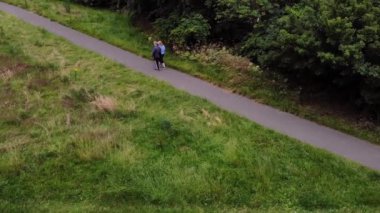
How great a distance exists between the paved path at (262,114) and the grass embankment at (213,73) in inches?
10.8

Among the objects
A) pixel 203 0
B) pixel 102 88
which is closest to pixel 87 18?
pixel 203 0

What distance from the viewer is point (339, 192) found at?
508 inches

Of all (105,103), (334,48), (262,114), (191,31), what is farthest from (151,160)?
(191,31)

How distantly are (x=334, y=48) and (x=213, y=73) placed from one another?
495cm

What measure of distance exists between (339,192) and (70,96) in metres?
9.38

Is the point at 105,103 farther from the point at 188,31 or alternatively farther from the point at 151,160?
the point at 188,31

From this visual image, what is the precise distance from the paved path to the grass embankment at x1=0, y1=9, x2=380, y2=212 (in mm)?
505

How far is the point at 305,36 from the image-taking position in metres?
16.0

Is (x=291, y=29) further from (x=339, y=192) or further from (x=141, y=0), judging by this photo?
(x=141, y=0)

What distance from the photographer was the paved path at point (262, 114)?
14.4m

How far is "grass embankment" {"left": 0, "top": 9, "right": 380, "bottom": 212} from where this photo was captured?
42.4 ft

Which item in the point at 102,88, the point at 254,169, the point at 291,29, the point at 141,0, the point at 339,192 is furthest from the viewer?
the point at 141,0

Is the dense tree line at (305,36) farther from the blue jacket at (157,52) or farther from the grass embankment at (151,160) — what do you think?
the grass embankment at (151,160)

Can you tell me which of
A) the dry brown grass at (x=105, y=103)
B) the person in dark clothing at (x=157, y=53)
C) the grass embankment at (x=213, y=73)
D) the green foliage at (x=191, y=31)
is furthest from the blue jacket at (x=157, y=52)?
the dry brown grass at (x=105, y=103)
